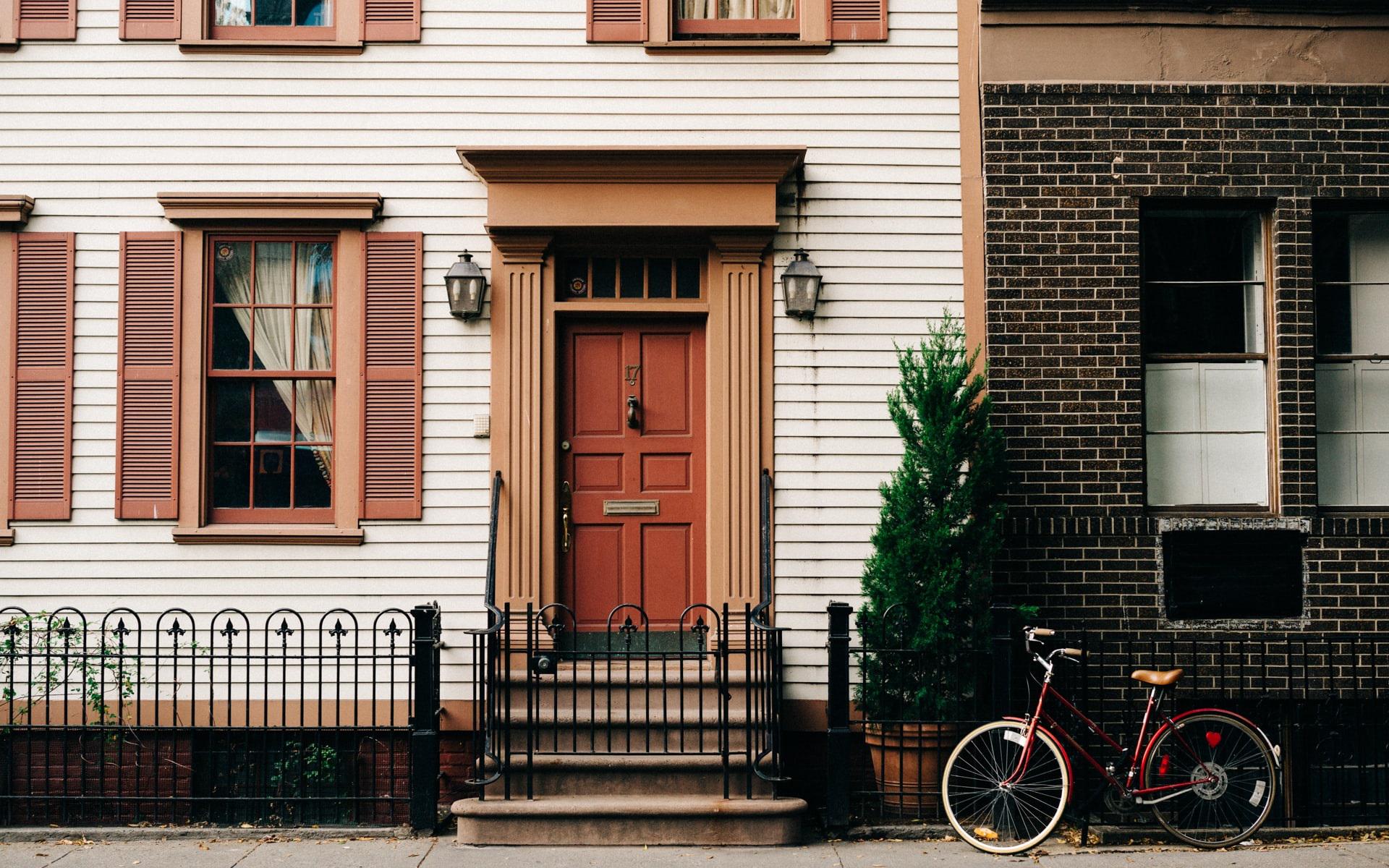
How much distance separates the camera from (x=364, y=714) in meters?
7.19

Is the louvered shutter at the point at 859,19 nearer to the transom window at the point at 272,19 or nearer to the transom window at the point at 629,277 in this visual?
the transom window at the point at 629,277

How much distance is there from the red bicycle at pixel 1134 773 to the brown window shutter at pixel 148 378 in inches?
203

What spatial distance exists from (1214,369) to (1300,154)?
147 centimetres

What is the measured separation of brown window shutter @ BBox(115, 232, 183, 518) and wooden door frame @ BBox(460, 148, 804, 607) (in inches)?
81.0

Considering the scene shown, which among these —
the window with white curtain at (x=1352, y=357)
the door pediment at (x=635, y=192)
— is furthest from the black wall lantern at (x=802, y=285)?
the window with white curtain at (x=1352, y=357)

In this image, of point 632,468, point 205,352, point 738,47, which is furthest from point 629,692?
point 738,47

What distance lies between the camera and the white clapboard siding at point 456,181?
7281 millimetres

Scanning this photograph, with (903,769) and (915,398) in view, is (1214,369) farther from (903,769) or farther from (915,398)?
(903,769)

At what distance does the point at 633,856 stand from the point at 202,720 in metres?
3.03

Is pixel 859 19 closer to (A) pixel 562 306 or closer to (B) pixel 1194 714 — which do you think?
(A) pixel 562 306

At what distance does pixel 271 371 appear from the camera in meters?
7.46

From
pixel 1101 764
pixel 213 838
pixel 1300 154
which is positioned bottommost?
pixel 213 838

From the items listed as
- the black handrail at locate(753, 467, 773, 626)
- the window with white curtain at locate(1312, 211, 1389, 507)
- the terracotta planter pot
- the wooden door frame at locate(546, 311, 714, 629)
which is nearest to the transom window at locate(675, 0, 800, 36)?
the wooden door frame at locate(546, 311, 714, 629)

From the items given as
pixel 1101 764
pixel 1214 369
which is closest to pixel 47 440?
pixel 1101 764
